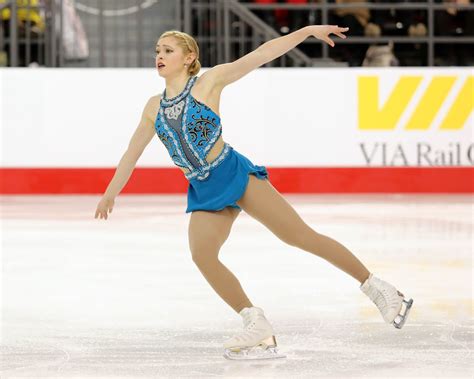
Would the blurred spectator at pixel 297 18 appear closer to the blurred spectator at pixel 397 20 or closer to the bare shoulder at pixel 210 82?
the blurred spectator at pixel 397 20

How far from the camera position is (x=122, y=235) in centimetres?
909

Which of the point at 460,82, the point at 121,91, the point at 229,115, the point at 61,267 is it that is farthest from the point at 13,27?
the point at 61,267

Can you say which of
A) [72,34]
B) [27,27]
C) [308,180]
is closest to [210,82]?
[308,180]

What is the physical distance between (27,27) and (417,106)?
4.40 m

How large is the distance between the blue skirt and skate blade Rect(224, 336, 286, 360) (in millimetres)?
506

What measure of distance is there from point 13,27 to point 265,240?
19.1 feet

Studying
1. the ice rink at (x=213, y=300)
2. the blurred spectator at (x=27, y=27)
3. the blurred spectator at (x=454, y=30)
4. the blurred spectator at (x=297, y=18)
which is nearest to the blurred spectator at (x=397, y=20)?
the blurred spectator at (x=454, y=30)

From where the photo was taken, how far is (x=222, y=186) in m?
4.36

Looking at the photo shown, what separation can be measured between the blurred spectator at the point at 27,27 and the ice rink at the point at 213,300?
3.52 meters

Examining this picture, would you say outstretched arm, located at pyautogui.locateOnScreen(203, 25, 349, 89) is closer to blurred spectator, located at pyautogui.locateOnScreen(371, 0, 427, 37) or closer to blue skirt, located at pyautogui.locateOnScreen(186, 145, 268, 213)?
blue skirt, located at pyautogui.locateOnScreen(186, 145, 268, 213)

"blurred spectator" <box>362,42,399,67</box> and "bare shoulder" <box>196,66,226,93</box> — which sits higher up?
"bare shoulder" <box>196,66,226,93</box>

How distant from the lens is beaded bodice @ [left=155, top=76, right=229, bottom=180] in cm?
436

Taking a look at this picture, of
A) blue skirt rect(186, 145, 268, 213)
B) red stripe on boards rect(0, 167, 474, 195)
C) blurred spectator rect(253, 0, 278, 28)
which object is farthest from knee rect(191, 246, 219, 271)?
blurred spectator rect(253, 0, 278, 28)

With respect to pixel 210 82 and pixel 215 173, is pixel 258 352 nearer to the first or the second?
pixel 215 173
